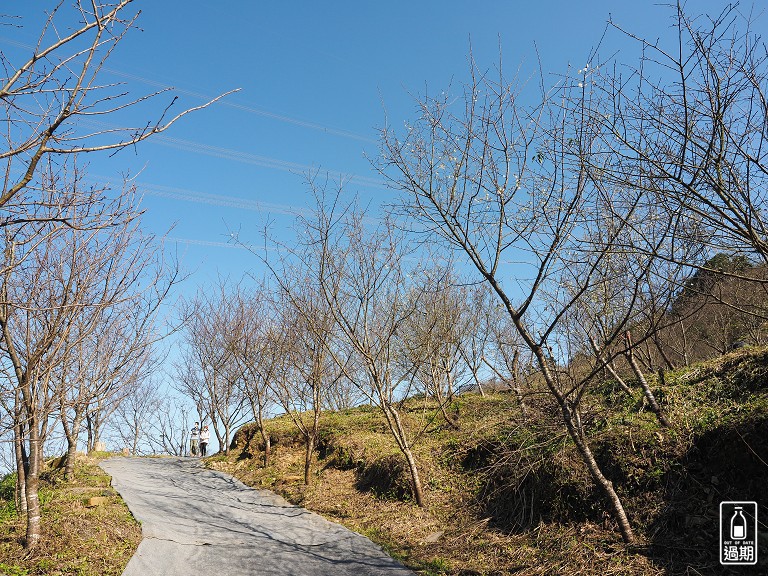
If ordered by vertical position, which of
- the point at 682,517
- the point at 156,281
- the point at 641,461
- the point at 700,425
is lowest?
the point at 682,517

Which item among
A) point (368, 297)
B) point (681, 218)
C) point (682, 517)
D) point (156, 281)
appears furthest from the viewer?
point (368, 297)

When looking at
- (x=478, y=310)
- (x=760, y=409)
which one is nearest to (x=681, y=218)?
(x=760, y=409)

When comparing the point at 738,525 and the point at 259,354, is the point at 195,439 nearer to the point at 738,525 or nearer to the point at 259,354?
the point at 259,354

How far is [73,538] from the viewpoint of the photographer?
6801mm

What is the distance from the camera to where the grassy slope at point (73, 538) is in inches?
242

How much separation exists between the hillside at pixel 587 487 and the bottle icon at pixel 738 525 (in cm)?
16

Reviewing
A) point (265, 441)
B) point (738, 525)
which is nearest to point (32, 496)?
point (265, 441)

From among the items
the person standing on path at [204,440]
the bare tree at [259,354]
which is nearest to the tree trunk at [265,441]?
the bare tree at [259,354]

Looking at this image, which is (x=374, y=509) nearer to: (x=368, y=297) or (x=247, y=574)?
(x=247, y=574)

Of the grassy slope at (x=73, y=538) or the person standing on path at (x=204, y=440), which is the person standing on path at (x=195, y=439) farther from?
the grassy slope at (x=73, y=538)

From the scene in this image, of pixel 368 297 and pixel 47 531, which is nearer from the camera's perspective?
pixel 47 531

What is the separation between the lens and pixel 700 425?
566 centimetres

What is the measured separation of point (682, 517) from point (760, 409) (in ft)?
4.76

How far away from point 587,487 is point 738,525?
159cm
